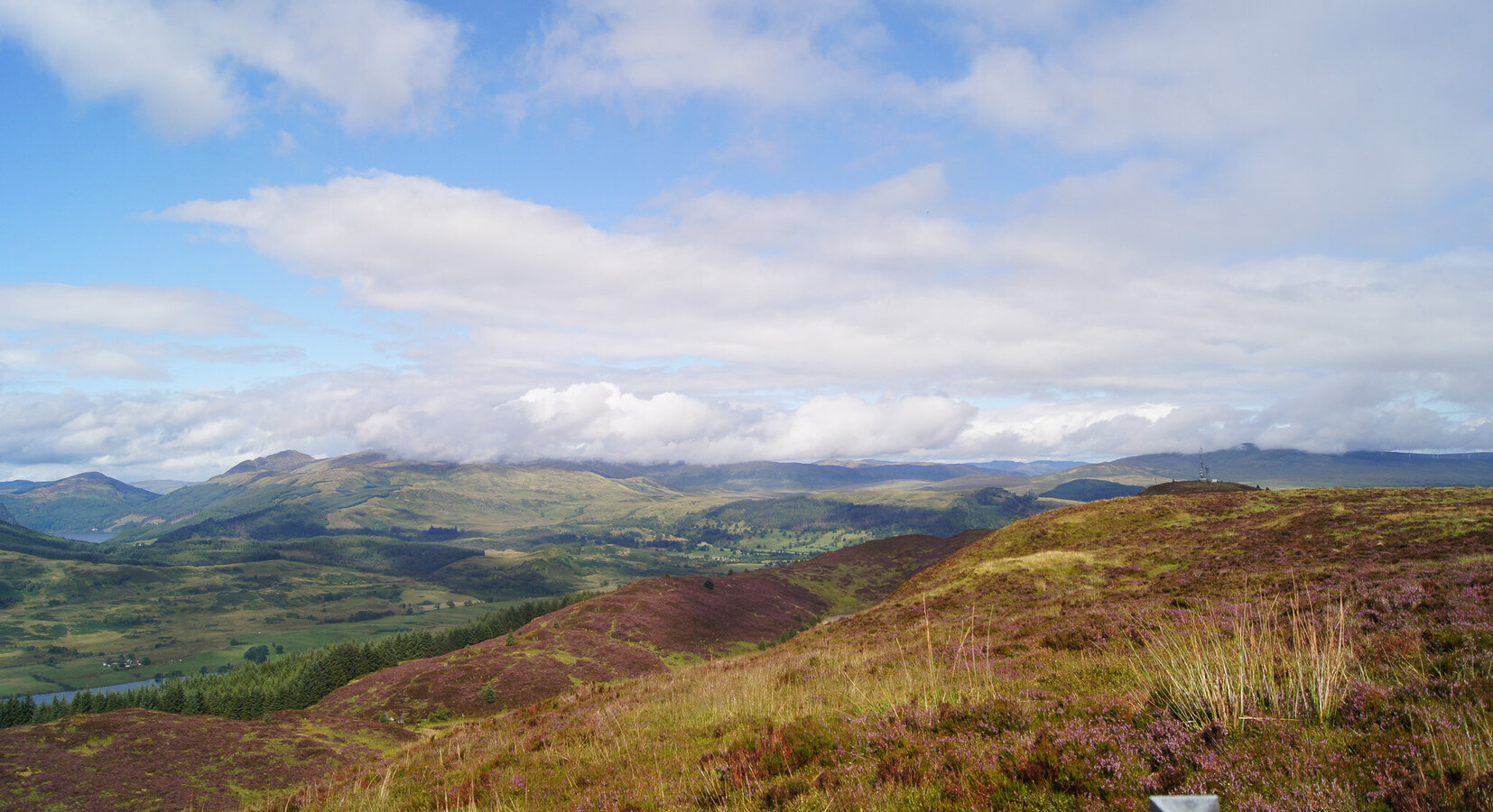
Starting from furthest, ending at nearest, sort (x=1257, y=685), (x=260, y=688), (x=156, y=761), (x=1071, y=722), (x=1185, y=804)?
(x=260, y=688) → (x=156, y=761) → (x=1257, y=685) → (x=1071, y=722) → (x=1185, y=804)

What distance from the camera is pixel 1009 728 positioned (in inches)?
312

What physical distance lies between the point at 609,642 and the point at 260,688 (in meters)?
52.9

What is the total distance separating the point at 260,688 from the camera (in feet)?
278

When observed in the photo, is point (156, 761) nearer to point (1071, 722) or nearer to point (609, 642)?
point (609, 642)

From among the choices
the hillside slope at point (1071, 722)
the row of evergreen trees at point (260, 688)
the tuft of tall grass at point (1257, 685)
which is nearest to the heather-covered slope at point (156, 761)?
the row of evergreen trees at point (260, 688)

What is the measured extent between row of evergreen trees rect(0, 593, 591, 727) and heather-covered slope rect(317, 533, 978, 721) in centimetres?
1535

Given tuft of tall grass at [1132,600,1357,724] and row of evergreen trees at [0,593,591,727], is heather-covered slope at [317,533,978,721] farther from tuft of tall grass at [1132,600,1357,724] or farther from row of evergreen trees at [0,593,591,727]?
tuft of tall grass at [1132,600,1357,724]

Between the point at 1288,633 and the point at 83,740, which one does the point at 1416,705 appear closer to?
the point at 1288,633

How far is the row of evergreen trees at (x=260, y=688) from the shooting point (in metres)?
76.6

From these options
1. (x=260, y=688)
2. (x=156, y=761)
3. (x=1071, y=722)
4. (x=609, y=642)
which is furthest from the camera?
(x=260, y=688)

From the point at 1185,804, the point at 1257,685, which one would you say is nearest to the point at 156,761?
the point at 1185,804

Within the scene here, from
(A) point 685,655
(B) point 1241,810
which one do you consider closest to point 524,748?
(B) point 1241,810

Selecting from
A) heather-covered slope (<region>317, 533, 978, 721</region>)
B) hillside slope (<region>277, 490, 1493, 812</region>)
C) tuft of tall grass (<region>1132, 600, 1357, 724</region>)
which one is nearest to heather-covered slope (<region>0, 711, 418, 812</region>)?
heather-covered slope (<region>317, 533, 978, 721</region>)

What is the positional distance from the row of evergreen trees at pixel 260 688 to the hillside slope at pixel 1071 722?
3051 inches
